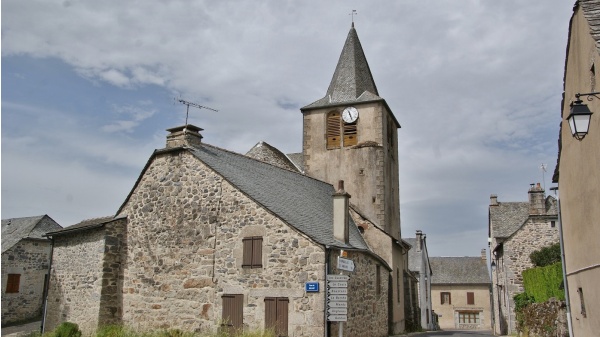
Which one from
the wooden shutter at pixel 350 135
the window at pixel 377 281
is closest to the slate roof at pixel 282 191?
the window at pixel 377 281

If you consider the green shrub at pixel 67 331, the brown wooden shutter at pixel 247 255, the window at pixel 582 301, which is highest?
the brown wooden shutter at pixel 247 255

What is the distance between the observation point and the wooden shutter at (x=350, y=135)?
79.9 ft

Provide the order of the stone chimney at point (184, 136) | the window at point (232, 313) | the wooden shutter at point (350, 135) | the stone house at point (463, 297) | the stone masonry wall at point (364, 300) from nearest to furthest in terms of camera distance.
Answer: the window at point (232, 313), the stone masonry wall at point (364, 300), the stone chimney at point (184, 136), the wooden shutter at point (350, 135), the stone house at point (463, 297)

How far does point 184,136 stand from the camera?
17.3 meters

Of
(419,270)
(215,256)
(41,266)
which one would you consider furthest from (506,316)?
(41,266)

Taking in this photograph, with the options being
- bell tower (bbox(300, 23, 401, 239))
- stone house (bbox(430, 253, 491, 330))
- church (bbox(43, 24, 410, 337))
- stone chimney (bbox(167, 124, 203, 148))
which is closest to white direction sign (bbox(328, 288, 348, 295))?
church (bbox(43, 24, 410, 337))

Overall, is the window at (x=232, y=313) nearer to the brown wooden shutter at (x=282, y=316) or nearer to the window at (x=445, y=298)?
the brown wooden shutter at (x=282, y=316)

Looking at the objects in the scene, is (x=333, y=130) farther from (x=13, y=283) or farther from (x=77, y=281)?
(x=13, y=283)

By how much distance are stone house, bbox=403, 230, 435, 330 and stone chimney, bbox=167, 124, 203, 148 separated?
23.3 meters

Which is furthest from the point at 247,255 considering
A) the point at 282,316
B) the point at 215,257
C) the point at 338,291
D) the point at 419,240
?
the point at 419,240

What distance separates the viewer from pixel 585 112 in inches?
304

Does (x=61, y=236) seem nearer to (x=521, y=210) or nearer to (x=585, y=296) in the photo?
(x=585, y=296)

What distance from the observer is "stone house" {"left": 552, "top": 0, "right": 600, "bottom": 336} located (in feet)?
31.6

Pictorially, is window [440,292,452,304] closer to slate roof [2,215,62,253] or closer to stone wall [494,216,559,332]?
stone wall [494,216,559,332]
